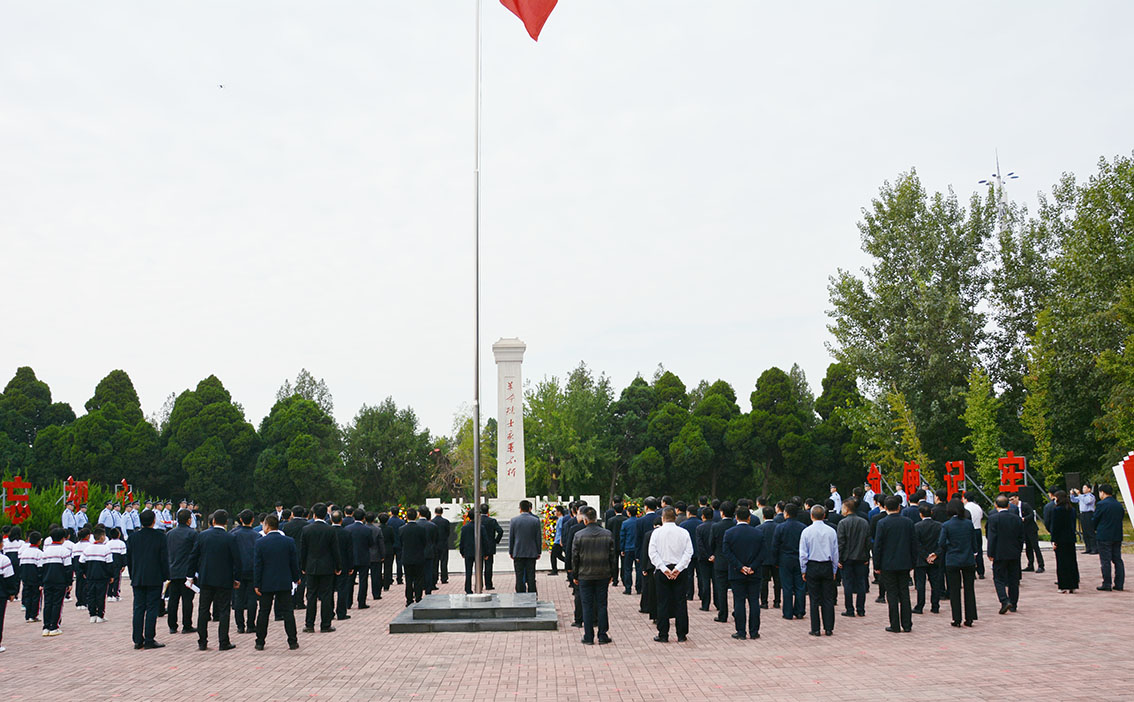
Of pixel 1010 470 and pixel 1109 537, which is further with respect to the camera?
pixel 1010 470

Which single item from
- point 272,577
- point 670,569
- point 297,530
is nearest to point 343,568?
point 297,530

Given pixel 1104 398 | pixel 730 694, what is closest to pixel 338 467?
pixel 1104 398

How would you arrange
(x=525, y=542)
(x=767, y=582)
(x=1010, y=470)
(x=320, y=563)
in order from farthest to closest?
(x=1010, y=470) → (x=525, y=542) → (x=767, y=582) → (x=320, y=563)

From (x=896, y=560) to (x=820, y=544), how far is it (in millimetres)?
989

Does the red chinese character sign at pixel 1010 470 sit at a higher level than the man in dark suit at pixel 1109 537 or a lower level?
higher

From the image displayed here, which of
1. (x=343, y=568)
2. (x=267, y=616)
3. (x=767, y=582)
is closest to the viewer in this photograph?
(x=267, y=616)

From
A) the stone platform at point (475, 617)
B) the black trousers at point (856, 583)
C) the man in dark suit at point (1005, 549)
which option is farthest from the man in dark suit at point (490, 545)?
the man in dark suit at point (1005, 549)

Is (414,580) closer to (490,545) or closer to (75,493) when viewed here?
(490,545)

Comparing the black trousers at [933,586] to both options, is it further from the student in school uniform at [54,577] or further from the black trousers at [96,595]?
the black trousers at [96,595]

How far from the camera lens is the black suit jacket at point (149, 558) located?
1097cm

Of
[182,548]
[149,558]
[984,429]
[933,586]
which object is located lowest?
[933,586]

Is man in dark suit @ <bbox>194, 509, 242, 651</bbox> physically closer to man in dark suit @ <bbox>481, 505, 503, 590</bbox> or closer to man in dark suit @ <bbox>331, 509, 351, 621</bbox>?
man in dark suit @ <bbox>331, 509, 351, 621</bbox>

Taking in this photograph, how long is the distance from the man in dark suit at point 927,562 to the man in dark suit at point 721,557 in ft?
7.83

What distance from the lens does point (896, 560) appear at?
35.8 ft
